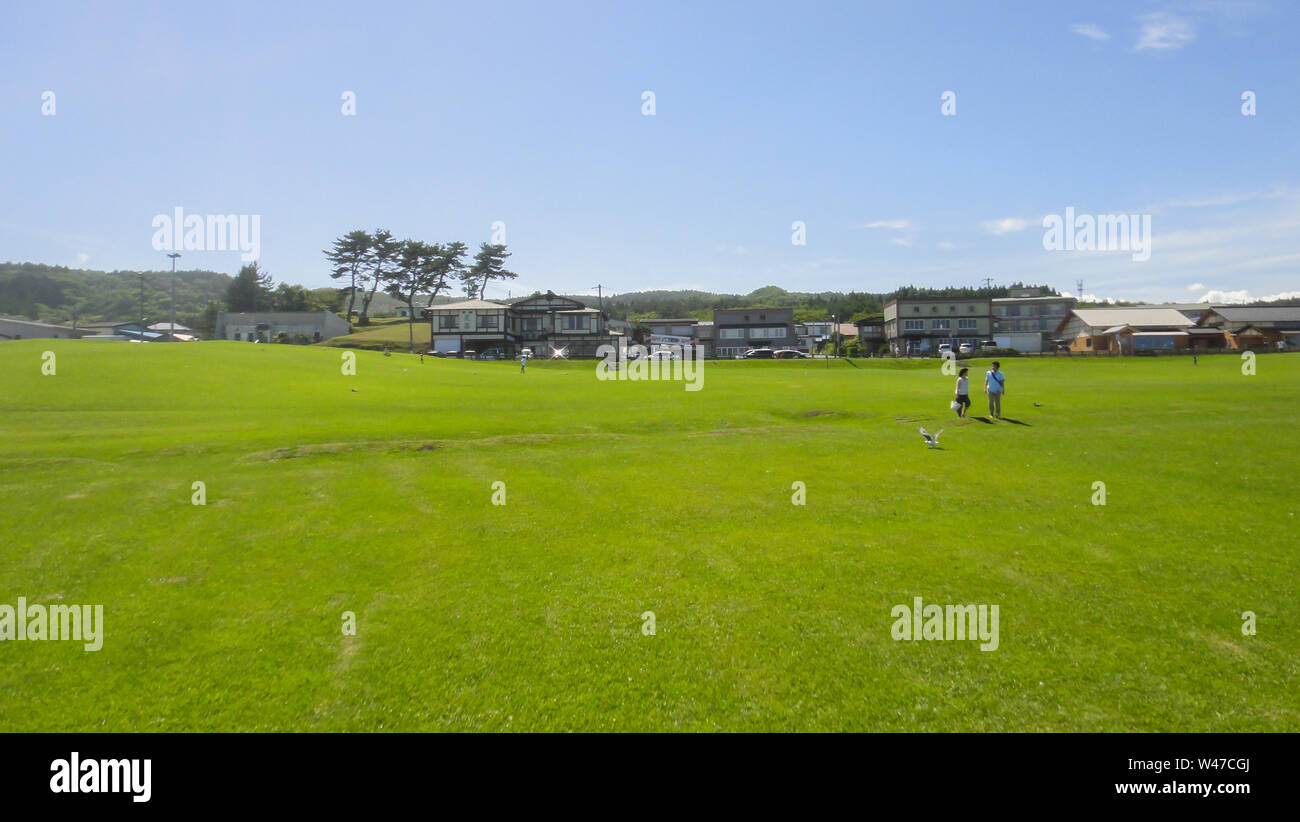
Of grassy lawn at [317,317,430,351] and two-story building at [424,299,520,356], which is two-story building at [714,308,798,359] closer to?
two-story building at [424,299,520,356]

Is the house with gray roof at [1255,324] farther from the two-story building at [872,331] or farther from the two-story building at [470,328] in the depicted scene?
the two-story building at [470,328]

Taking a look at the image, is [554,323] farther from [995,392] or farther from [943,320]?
[995,392]

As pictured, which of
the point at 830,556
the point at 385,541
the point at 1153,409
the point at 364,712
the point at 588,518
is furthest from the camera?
the point at 1153,409

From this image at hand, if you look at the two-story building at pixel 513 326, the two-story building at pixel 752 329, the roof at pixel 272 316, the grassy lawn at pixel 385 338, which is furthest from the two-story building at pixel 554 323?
the roof at pixel 272 316

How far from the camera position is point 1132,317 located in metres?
102

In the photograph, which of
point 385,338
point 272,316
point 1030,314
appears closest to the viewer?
point 385,338

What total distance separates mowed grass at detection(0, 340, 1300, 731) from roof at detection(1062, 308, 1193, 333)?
304ft

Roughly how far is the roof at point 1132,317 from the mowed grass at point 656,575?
9279 centimetres

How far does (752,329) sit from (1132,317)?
63.8 meters

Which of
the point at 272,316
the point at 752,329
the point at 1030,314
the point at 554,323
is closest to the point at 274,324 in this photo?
the point at 272,316
